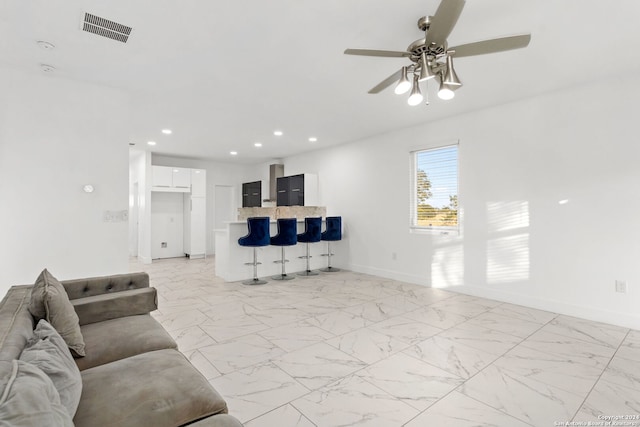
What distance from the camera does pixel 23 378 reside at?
875 mm

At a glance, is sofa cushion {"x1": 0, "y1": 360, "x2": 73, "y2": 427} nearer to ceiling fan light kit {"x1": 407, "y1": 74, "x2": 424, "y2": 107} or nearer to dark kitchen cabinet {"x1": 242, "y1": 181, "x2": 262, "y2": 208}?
ceiling fan light kit {"x1": 407, "y1": 74, "x2": 424, "y2": 107}

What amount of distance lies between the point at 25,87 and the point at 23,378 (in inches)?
144

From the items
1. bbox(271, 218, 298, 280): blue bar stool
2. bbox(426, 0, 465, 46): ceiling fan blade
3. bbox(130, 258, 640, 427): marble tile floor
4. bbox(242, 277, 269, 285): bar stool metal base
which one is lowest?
bbox(130, 258, 640, 427): marble tile floor

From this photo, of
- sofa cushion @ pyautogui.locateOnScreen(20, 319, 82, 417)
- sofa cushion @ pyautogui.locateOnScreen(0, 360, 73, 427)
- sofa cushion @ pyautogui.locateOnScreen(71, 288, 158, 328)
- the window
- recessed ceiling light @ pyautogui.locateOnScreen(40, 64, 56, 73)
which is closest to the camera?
sofa cushion @ pyautogui.locateOnScreen(0, 360, 73, 427)

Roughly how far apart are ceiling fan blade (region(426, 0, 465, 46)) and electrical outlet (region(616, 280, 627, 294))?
333cm

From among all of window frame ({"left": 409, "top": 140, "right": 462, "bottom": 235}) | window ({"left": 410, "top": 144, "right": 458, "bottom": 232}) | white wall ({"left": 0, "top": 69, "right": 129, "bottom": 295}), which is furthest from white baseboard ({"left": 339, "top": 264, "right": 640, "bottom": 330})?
white wall ({"left": 0, "top": 69, "right": 129, "bottom": 295})

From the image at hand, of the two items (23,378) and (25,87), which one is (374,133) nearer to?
(25,87)

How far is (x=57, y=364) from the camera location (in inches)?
45.5

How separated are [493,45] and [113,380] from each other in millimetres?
2905

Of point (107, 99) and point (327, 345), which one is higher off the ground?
point (107, 99)

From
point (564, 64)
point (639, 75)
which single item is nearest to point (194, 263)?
point (564, 64)

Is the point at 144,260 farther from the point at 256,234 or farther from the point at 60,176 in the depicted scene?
the point at 60,176

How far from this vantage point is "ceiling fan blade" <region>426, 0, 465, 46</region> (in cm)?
173

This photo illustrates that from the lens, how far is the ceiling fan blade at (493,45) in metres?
2.01
